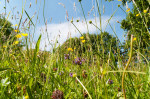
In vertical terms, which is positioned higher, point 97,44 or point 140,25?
point 140,25

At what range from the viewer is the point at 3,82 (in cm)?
73

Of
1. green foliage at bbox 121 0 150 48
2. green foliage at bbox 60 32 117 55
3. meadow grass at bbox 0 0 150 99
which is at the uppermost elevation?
green foliage at bbox 121 0 150 48

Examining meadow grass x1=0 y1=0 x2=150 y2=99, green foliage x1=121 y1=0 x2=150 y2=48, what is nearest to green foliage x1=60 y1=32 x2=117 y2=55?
meadow grass x1=0 y1=0 x2=150 y2=99

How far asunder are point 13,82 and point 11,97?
26 centimetres

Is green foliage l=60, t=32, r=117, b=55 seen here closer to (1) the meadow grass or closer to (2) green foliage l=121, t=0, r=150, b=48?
(1) the meadow grass

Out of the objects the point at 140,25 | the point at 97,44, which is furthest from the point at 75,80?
the point at 140,25

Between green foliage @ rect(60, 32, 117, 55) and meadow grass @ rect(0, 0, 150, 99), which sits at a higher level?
green foliage @ rect(60, 32, 117, 55)

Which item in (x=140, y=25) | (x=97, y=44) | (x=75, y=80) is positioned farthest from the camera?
(x=140, y=25)

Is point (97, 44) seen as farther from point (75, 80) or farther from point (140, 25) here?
point (140, 25)

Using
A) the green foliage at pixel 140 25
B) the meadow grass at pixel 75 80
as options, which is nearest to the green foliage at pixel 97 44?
the meadow grass at pixel 75 80

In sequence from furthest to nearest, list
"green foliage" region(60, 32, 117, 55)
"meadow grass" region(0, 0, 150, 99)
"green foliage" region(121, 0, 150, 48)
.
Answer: "green foliage" region(121, 0, 150, 48), "green foliage" region(60, 32, 117, 55), "meadow grass" region(0, 0, 150, 99)

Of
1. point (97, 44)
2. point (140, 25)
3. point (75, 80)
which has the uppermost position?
point (140, 25)

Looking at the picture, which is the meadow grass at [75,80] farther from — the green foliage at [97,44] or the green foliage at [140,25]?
the green foliage at [140,25]

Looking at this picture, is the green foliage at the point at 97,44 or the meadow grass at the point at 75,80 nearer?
the meadow grass at the point at 75,80
